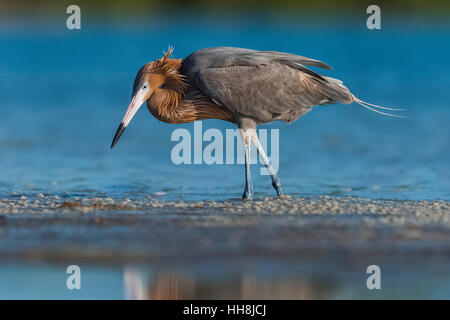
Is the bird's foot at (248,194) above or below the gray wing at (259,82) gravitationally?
below

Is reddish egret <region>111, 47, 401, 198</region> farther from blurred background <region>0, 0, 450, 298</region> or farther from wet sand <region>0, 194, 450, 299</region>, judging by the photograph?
wet sand <region>0, 194, 450, 299</region>

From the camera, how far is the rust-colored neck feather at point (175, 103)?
30.7 ft

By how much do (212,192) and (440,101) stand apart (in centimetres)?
1077

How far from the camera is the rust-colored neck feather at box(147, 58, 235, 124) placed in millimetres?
9367

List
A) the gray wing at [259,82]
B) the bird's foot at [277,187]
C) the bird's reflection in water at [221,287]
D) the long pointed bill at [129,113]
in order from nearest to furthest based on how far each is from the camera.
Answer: the bird's reflection in water at [221,287]
the gray wing at [259,82]
the long pointed bill at [129,113]
the bird's foot at [277,187]

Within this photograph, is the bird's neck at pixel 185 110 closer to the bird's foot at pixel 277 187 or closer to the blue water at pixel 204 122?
the bird's foot at pixel 277 187

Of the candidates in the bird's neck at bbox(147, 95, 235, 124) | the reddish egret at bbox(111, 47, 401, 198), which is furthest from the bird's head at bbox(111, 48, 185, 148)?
the bird's neck at bbox(147, 95, 235, 124)

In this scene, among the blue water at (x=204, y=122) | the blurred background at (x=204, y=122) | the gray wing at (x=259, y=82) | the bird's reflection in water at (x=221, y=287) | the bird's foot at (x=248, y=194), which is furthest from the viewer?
the blue water at (x=204, y=122)

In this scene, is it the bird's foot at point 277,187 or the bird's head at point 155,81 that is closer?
the bird's head at point 155,81

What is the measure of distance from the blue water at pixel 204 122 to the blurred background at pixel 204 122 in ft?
0.14

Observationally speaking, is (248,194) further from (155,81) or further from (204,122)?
(204,122)

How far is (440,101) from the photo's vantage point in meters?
19.3

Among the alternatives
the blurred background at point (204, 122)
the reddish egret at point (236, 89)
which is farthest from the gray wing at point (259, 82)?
the blurred background at point (204, 122)

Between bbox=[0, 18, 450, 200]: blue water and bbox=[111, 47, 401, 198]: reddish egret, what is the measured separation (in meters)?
1.14
